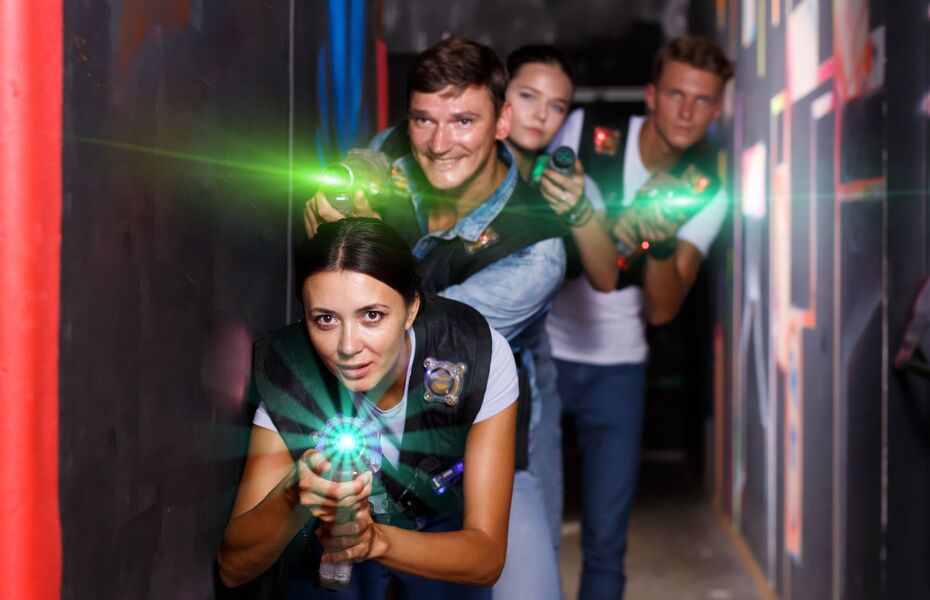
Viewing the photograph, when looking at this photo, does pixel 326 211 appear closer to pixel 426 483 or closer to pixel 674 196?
pixel 426 483

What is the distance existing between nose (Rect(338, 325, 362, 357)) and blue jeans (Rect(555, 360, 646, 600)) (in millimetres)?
1537

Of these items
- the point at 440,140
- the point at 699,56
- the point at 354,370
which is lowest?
the point at 354,370


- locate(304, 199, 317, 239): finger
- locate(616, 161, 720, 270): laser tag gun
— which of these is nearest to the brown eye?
locate(304, 199, 317, 239): finger

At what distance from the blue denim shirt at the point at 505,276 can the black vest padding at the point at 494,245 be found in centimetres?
1

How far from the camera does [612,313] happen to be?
313cm

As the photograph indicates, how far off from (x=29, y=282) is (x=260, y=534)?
2.13ft

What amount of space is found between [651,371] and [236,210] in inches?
193

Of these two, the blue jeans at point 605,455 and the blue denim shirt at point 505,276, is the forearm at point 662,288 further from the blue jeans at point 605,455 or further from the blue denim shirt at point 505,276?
the blue denim shirt at point 505,276

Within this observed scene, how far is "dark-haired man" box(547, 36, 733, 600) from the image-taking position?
2998mm

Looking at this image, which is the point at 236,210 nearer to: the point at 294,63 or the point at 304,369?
the point at 304,369

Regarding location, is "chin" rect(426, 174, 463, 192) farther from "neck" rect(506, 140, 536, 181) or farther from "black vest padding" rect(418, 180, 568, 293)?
"neck" rect(506, 140, 536, 181)

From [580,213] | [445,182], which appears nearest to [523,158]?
[580,213]

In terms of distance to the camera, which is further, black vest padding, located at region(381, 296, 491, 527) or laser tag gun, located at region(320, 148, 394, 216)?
laser tag gun, located at region(320, 148, 394, 216)

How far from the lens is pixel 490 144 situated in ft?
7.15
